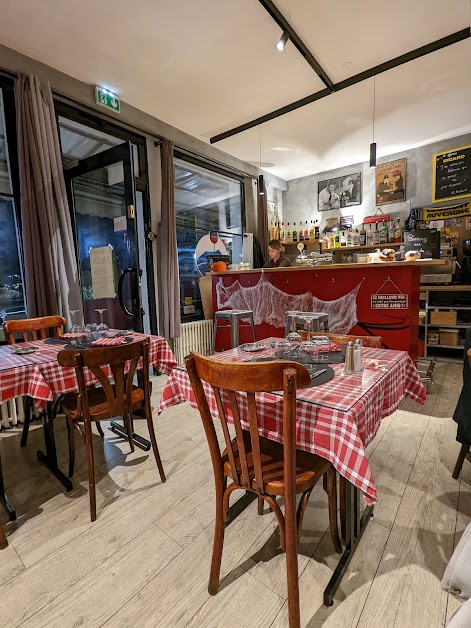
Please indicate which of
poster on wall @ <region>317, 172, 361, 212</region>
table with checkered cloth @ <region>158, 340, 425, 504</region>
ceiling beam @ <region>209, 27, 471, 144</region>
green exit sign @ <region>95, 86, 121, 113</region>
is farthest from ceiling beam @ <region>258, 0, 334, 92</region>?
table with checkered cloth @ <region>158, 340, 425, 504</region>

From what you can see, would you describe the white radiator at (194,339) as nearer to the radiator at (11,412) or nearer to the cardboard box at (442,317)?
the radiator at (11,412)

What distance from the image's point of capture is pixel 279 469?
119 cm

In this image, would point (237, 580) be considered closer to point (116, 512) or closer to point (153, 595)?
point (153, 595)

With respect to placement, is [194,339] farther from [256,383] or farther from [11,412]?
[256,383]

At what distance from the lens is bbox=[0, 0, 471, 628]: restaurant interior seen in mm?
1194

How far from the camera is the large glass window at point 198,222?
4.69 m

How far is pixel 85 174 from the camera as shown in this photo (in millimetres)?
3203

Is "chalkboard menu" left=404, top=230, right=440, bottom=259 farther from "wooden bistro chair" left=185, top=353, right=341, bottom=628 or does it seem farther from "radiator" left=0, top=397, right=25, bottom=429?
"radiator" left=0, top=397, right=25, bottom=429

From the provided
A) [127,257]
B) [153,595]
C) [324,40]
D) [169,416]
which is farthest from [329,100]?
[153,595]

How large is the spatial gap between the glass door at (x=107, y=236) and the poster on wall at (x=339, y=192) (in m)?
4.14

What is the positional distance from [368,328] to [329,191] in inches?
144

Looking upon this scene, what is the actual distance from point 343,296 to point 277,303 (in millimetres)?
823

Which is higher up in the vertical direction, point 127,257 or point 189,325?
point 127,257

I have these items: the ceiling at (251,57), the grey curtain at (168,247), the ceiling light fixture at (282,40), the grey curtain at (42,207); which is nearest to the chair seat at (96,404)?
the grey curtain at (42,207)
